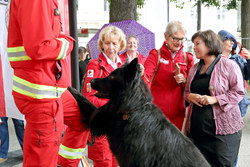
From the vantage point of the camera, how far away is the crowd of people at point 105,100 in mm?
2318

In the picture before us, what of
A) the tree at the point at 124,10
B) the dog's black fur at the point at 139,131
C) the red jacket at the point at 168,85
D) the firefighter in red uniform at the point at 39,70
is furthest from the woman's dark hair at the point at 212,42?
the tree at the point at 124,10

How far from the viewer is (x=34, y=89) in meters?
2.29

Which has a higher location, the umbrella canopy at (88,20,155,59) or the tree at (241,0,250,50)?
the tree at (241,0,250,50)

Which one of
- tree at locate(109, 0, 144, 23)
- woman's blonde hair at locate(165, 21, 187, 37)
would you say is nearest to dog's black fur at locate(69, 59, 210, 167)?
woman's blonde hair at locate(165, 21, 187, 37)

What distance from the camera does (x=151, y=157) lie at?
263 cm

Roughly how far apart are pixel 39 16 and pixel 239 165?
3998mm

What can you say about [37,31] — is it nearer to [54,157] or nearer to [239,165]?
[54,157]

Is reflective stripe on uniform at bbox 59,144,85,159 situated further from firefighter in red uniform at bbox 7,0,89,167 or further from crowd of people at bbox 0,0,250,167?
firefighter in red uniform at bbox 7,0,89,167

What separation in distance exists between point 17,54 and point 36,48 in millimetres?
282

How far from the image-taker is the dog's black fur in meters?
2.60

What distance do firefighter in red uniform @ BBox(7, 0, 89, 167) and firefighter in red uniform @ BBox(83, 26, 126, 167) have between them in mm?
820

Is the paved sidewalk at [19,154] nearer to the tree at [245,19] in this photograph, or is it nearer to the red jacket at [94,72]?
the red jacket at [94,72]

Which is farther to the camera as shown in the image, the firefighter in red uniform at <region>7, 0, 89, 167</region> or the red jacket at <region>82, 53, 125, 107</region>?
the red jacket at <region>82, 53, 125, 107</region>

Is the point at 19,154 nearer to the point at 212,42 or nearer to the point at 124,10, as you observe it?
the point at 212,42
